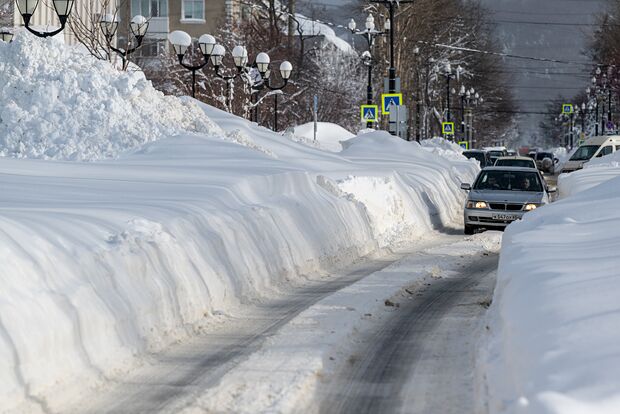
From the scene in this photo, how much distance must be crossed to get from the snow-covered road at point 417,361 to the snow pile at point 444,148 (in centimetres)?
4203

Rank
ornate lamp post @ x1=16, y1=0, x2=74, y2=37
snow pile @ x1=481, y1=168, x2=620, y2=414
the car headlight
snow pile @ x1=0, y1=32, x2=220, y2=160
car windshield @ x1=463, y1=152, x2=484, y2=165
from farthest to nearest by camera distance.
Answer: car windshield @ x1=463, y1=152, x2=484, y2=165, ornate lamp post @ x1=16, y1=0, x2=74, y2=37, the car headlight, snow pile @ x1=0, y1=32, x2=220, y2=160, snow pile @ x1=481, y1=168, x2=620, y2=414

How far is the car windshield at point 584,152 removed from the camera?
180ft

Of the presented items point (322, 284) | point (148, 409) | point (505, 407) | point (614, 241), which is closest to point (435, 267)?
point (322, 284)

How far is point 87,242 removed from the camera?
10.6 metres

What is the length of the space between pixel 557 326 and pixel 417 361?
8.28 ft

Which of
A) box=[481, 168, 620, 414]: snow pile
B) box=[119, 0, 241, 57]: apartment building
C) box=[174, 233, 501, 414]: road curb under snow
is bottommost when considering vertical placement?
box=[174, 233, 501, 414]: road curb under snow

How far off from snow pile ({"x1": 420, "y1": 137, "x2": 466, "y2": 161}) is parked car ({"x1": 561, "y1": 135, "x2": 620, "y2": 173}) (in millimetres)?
4816

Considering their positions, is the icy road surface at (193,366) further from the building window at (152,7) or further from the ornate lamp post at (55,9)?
the building window at (152,7)

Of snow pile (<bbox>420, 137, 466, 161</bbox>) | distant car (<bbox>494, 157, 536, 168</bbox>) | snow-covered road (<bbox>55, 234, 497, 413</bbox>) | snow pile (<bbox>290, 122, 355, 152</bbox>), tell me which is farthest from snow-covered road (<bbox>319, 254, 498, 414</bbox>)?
snow pile (<bbox>420, 137, 466, 161</bbox>)

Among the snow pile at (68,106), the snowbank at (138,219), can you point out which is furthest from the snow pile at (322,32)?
the snow pile at (68,106)

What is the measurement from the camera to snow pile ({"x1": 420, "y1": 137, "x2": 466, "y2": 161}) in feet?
187

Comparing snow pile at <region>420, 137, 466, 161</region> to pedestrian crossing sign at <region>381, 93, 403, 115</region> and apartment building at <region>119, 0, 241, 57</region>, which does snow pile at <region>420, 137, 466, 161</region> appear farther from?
apartment building at <region>119, 0, 241, 57</region>

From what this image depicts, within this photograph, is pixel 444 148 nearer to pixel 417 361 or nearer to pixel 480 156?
pixel 480 156

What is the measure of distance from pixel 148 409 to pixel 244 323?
3915 mm
